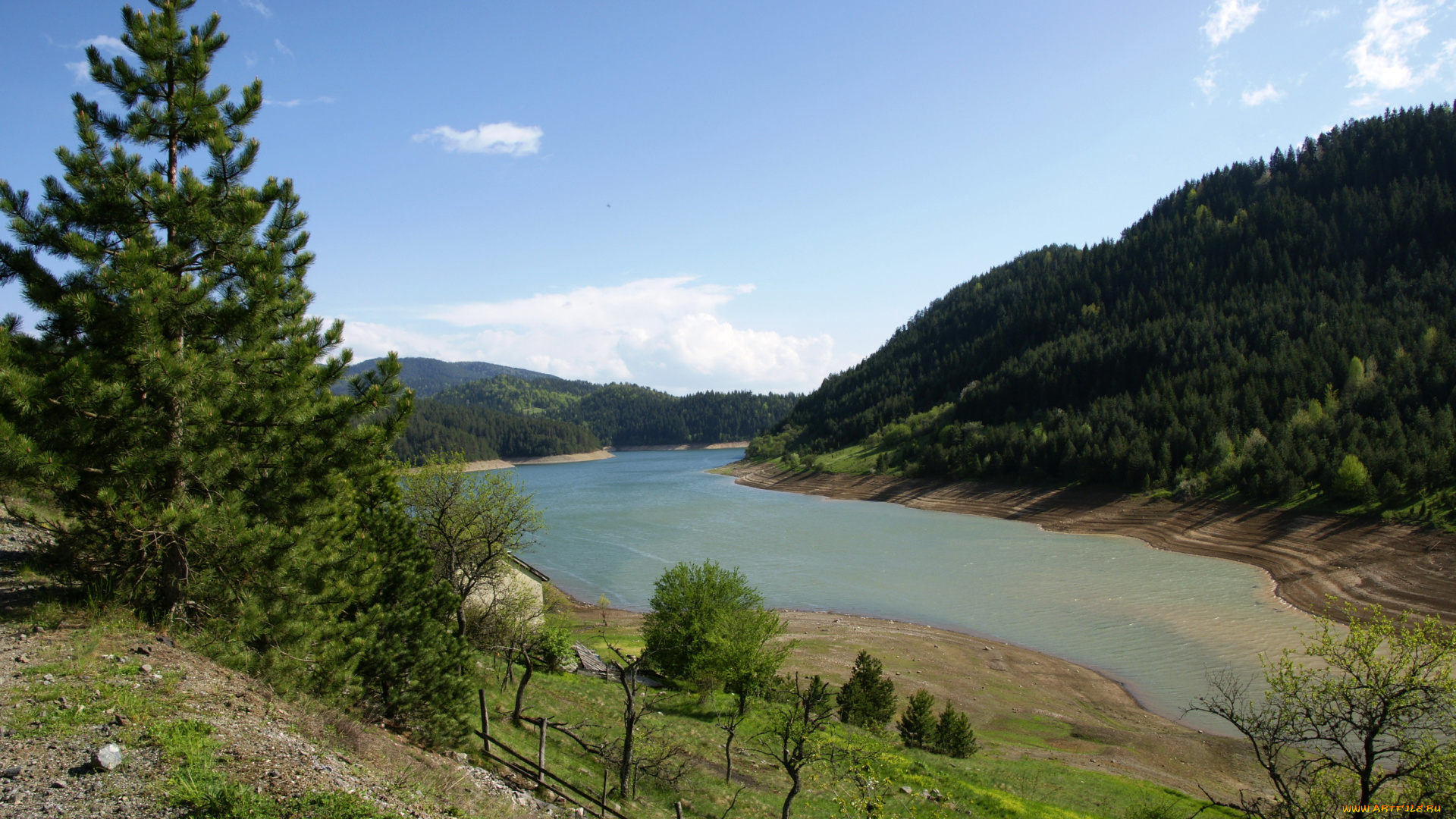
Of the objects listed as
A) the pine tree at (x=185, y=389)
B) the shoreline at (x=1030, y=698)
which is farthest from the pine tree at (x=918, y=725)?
the pine tree at (x=185, y=389)

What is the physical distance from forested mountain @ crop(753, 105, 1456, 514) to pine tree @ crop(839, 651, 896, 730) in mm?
49494

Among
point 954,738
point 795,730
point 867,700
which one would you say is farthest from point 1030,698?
point 795,730

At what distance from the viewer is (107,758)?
6.22 m

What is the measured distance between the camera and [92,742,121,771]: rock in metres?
6.19

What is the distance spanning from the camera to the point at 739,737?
2317 centimetres

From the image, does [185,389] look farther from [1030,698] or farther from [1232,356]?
[1232,356]

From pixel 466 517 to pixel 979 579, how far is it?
130ft

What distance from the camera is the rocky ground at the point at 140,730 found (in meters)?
6.01

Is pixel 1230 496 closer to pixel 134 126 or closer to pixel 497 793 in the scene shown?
pixel 497 793

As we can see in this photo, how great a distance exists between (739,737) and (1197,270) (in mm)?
151286

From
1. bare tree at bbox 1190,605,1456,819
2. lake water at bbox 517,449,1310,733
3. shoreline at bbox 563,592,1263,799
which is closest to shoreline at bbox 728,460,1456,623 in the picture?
lake water at bbox 517,449,1310,733

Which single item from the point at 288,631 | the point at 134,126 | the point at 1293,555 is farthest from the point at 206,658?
the point at 1293,555

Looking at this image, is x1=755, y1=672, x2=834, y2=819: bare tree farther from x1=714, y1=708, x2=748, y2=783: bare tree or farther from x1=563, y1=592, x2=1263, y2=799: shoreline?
x1=563, y1=592, x2=1263, y2=799: shoreline

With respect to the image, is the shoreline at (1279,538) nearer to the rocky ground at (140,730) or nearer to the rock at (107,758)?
the rocky ground at (140,730)
